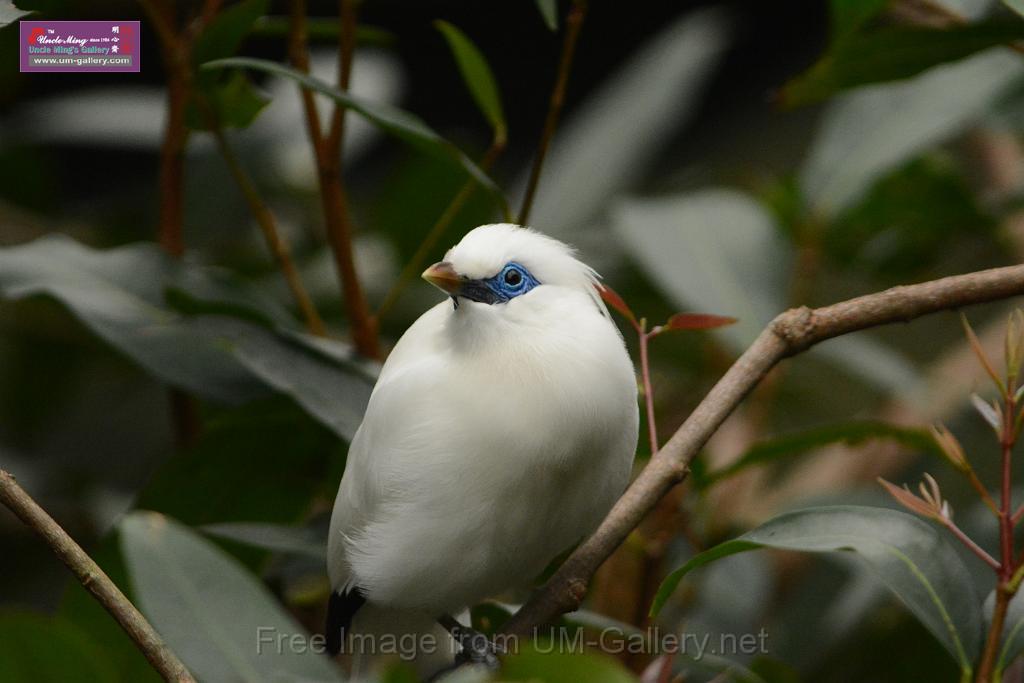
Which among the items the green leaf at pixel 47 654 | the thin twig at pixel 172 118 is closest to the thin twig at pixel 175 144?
the thin twig at pixel 172 118

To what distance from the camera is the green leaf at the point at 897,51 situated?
1.42 meters

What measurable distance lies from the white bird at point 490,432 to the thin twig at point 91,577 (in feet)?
1.08

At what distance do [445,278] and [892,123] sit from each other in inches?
45.9

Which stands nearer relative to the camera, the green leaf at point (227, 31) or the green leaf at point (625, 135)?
the green leaf at point (227, 31)

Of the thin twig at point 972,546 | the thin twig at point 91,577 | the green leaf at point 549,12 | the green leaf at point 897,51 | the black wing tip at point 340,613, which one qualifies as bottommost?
the black wing tip at point 340,613

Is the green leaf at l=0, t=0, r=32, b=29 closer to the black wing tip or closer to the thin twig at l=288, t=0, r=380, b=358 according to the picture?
the thin twig at l=288, t=0, r=380, b=358

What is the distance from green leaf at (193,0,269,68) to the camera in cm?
139

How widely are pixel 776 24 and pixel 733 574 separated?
7.94ft

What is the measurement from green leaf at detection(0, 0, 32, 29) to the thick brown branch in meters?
0.71

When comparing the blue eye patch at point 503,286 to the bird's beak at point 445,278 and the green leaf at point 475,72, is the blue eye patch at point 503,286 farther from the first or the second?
the green leaf at point 475,72

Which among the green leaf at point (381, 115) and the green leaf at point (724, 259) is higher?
the green leaf at point (381, 115)

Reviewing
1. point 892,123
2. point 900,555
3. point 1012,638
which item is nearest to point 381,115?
point 900,555

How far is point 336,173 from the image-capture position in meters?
1.51

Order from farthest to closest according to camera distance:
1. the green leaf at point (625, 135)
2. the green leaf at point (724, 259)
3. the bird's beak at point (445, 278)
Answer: the green leaf at point (625, 135)
the green leaf at point (724, 259)
the bird's beak at point (445, 278)
